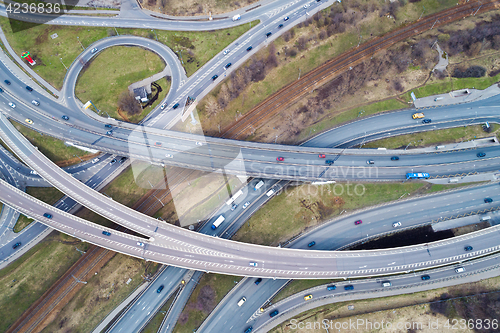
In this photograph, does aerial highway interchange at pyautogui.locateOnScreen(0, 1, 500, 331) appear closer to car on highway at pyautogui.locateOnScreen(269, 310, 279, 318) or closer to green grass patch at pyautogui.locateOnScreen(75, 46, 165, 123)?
green grass patch at pyautogui.locateOnScreen(75, 46, 165, 123)

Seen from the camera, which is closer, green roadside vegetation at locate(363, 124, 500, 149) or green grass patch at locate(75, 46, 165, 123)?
green roadside vegetation at locate(363, 124, 500, 149)

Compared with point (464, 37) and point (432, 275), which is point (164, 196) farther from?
point (464, 37)

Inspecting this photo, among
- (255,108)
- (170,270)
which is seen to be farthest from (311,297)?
(255,108)

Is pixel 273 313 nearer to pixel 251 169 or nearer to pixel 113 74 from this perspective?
pixel 251 169

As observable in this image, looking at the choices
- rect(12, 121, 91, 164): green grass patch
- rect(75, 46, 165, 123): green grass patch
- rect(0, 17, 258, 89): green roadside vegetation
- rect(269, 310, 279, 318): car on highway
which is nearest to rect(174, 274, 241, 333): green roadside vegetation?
rect(269, 310, 279, 318): car on highway

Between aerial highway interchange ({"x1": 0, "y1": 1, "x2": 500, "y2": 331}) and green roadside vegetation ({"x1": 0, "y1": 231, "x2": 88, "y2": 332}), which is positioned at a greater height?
aerial highway interchange ({"x1": 0, "y1": 1, "x2": 500, "y2": 331})

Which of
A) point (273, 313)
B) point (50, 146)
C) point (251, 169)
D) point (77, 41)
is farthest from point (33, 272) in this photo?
point (77, 41)
